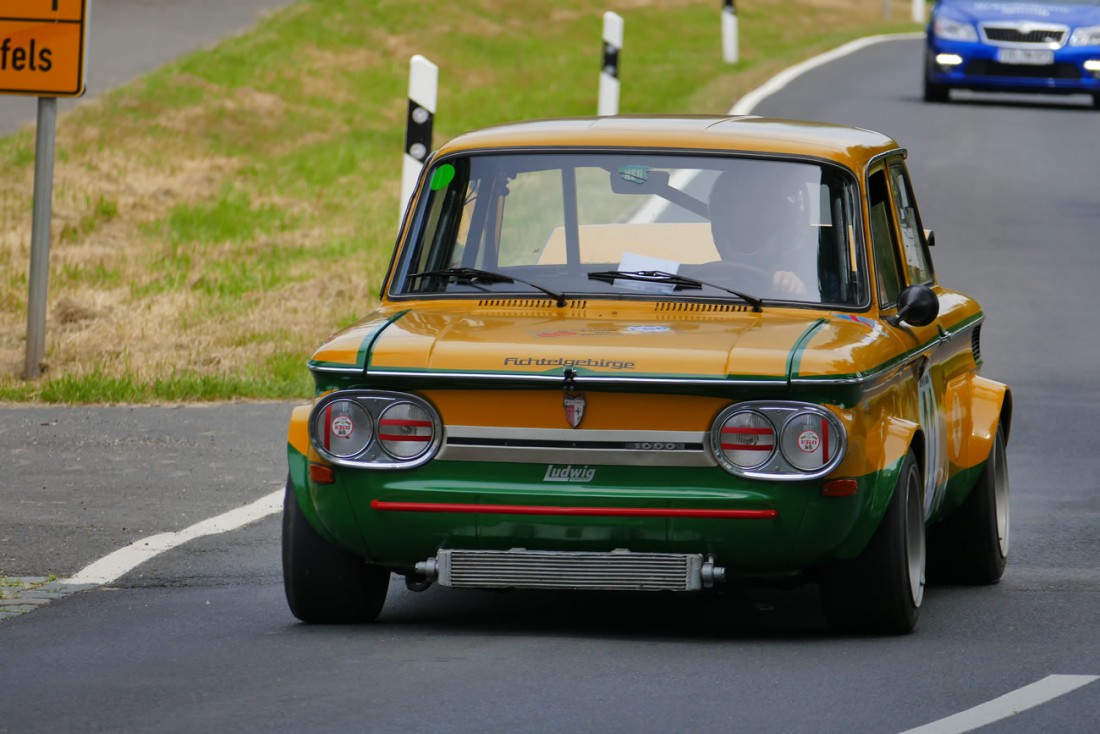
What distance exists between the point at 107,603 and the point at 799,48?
26.2 m

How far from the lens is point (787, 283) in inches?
286

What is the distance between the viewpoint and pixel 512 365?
645cm

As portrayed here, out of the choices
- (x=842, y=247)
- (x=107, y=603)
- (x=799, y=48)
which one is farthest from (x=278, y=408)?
(x=799, y=48)

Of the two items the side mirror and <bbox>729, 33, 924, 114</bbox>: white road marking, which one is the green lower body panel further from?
<bbox>729, 33, 924, 114</bbox>: white road marking

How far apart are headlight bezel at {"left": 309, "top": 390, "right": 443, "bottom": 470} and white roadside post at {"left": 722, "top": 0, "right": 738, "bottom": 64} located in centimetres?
2227

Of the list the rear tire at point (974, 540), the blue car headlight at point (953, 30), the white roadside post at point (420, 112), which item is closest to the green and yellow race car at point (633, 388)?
the rear tire at point (974, 540)

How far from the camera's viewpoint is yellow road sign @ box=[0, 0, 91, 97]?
12.7 m

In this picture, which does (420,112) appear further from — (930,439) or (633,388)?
(633,388)

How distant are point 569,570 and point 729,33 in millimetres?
22710

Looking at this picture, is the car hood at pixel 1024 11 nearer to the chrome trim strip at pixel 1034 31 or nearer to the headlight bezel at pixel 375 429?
the chrome trim strip at pixel 1034 31

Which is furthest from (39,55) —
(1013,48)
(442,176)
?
(1013,48)

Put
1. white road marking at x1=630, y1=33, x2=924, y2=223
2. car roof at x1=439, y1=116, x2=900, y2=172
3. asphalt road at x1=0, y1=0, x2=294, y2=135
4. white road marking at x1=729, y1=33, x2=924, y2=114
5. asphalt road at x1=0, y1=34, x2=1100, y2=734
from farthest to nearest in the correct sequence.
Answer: asphalt road at x1=0, y1=0, x2=294, y2=135, white road marking at x1=729, y1=33, x2=924, y2=114, car roof at x1=439, y1=116, x2=900, y2=172, white road marking at x1=630, y1=33, x2=924, y2=223, asphalt road at x1=0, y1=34, x2=1100, y2=734

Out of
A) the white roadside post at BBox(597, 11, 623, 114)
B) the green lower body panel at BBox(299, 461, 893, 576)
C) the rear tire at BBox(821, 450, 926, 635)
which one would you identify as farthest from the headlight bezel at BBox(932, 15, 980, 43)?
the green lower body panel at BBox(299, 461, 893, 576)

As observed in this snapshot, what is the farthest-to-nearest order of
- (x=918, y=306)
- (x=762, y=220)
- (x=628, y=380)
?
(x=762, y=220) → (x=918, y=306) → (x=628, y=380)
